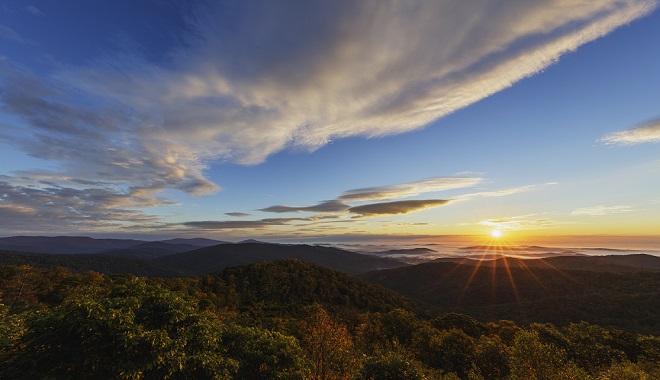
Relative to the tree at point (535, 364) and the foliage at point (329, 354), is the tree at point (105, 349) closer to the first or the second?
the foliage at point (329, 354)

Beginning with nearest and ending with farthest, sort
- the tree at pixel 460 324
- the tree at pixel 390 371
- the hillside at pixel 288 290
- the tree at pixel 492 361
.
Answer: the tree at pixel 390 371
the tree at pixel 492 361
the tree at pixel 460 324
the hillside at pixel 288 290

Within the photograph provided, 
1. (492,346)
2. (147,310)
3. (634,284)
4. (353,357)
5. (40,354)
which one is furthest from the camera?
(634,284)

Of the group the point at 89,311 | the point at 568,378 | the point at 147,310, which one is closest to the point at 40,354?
the point at 89,311

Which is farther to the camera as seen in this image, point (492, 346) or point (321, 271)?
point (321, 271)

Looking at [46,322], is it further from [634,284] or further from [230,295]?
[634,284]

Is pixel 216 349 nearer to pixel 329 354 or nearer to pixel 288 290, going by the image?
→ pixel 329 354

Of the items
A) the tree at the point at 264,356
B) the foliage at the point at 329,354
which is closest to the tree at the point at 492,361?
the foliage at the point at 329,354

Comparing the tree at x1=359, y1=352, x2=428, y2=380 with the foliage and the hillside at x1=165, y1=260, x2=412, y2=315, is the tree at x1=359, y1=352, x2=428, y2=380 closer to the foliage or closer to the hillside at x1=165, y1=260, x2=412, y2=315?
the foliage

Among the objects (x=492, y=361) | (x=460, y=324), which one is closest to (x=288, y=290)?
(x=460, y=324)

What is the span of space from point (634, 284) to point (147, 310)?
8606 inches

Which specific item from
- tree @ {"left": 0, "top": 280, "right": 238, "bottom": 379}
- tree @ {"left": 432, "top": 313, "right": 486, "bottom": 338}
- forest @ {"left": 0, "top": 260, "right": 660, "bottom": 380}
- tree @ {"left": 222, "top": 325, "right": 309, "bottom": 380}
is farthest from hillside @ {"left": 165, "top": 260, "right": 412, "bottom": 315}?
tree @ {"left": 0, "top": 280, "right": 238, "bottom": 379}

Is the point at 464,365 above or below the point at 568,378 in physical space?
below

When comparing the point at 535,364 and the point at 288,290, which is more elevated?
the point at 535,364

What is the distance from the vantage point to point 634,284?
16012 centimetres
